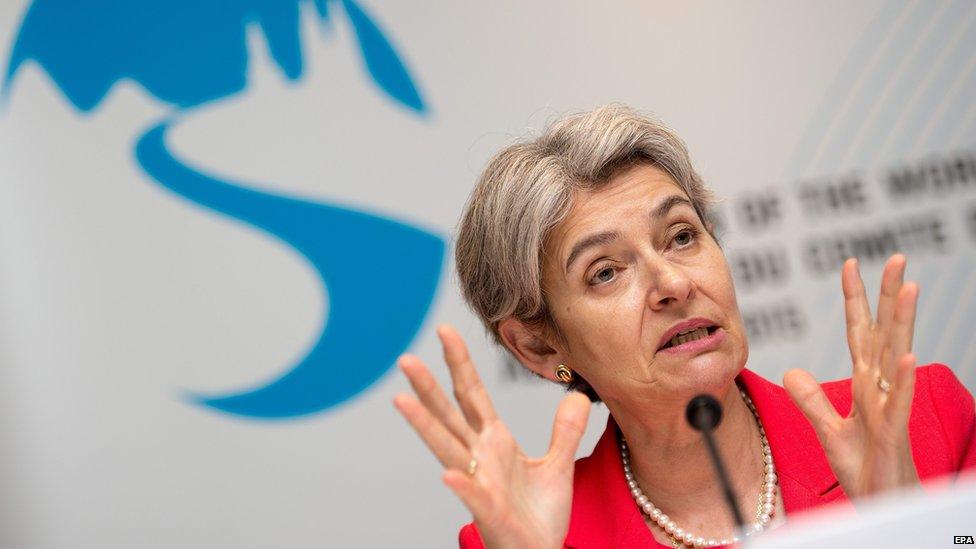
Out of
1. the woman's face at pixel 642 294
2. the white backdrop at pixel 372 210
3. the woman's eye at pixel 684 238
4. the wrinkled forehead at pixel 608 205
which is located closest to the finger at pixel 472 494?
the woman's face at pixel 642 294

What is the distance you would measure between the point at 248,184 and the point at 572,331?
1124 mm

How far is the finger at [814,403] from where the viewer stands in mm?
1553

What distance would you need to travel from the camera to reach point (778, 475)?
1812mm

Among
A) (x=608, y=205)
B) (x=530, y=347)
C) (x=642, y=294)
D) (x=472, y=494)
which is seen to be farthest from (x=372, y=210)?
(x=472, y=494)

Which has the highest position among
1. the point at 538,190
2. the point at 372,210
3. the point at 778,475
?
the point at 372,210

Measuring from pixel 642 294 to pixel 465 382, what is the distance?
39 centimetres

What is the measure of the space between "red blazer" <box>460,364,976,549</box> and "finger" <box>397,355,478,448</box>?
443 millimetres

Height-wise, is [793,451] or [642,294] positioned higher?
[642,294]

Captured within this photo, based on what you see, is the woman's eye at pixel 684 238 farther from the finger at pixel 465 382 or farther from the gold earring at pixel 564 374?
the finger at pixel 465 382

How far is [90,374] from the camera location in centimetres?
249

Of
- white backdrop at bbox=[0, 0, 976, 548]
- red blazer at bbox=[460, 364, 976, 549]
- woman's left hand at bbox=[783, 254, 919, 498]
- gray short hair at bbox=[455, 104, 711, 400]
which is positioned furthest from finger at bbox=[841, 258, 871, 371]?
white backdrop at bbox=[0, 0, 976, 548]

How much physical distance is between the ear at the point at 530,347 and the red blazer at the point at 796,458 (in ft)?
0.60

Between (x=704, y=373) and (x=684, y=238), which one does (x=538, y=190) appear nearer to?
(x=684, y=238)

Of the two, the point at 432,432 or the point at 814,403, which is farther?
the point at 814,403
